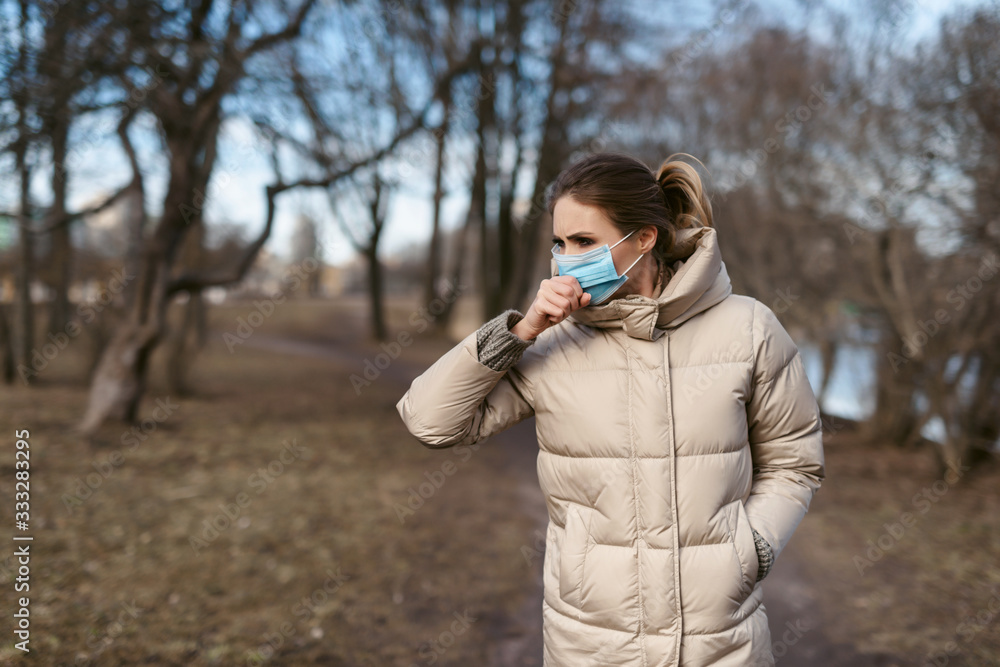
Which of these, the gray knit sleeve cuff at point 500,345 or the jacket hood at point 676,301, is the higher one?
the jacket hood at point 676,301

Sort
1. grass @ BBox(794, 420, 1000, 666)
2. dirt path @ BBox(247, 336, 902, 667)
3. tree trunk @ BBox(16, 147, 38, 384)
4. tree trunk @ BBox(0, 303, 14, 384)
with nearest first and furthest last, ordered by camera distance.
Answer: dirt path @ BBox(247, 336, 902, 667) → grass @ BBox(794, 420, 1000, 666) → tree trunk @ BBox(16, 147, 38, 384) → tree trunk @ BBox(0, 303, 14, 384)

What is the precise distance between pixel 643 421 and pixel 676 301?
0.32 meters

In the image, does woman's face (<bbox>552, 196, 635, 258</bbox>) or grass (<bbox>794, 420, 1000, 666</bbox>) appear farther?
grass (<bbox>794, 420, 1000, 666</bbox>)

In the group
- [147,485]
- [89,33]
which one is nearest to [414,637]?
[147,485]

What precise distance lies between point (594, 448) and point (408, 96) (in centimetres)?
755

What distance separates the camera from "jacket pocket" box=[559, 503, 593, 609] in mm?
1767

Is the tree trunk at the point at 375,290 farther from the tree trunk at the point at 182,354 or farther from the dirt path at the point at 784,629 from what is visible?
the dirt path at the point at 784,629

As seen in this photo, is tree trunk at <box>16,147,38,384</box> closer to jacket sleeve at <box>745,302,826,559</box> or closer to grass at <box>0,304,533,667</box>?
grass at <box>0,304,533,667</box>

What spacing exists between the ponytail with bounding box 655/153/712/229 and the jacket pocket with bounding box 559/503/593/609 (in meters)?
0.85

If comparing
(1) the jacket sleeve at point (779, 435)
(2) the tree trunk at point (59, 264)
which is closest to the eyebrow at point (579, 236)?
(1) the jacket sleeve at point (779, 435)

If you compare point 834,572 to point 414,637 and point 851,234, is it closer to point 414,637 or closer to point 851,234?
point 414,637

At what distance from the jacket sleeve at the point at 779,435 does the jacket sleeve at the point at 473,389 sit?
614 millimetres

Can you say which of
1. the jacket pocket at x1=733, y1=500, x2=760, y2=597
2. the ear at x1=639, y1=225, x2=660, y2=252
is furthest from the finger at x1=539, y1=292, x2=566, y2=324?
the jacket pocket at x1=733, y1=500, x2=760, y2=597

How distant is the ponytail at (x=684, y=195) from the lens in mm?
1893
